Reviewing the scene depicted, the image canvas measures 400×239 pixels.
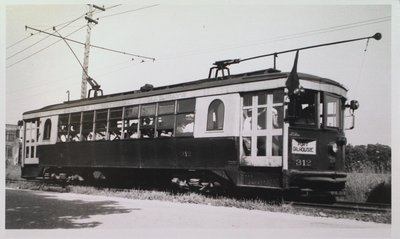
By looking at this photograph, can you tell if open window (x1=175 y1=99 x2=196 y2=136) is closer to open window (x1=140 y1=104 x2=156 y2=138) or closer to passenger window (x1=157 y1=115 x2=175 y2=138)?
passenger window (x1=157 y1=115 x2=175 y2=138)

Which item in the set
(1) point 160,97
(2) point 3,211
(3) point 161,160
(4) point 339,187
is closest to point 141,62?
(1) point 160,97

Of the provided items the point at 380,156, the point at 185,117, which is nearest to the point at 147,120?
the point at 185,117

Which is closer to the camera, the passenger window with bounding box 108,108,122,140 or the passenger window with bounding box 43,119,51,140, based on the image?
the passenger window with bounding box 108,108,122,140

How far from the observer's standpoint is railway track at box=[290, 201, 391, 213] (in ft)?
24.9

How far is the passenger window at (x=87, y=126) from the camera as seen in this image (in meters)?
11.4

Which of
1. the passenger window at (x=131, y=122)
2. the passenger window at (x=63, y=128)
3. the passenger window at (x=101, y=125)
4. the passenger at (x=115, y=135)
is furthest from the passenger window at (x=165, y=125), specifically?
the passenger window at (x=63, y=128)

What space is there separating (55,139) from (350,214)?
7.86 metres

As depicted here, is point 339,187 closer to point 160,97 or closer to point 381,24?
point 381,24

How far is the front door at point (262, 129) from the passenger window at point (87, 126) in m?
4.43

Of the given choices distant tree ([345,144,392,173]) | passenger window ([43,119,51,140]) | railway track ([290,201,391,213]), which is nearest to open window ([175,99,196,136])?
railway track ([290,201,391,213])

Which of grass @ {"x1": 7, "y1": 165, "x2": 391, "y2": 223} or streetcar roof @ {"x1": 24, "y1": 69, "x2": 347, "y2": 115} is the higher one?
streetcar roof @ {"x1": 24, "y1": 69, "x2": 347, "y2": 115}

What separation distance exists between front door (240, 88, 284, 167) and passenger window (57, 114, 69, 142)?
215 inches

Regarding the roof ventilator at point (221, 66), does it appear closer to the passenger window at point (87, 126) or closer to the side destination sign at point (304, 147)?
the side destination sign at point (304, 147)


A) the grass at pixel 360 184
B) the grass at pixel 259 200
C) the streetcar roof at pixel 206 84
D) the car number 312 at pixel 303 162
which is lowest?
the grass at pixel 259 200
